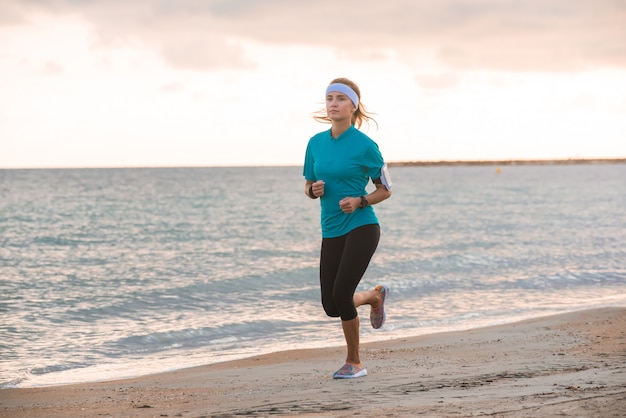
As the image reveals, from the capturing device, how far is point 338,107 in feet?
18.2

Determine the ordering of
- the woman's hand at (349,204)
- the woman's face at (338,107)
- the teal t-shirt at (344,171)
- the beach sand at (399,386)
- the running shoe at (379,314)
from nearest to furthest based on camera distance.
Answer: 1. the beach sand at (399,386)
2. the woman's hand at (349,204)
3. the teal t-shirt at (344,171)
4. the woman's face at (338,107)
5. the running shoe at (379,314)

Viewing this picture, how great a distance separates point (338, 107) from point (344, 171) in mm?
481

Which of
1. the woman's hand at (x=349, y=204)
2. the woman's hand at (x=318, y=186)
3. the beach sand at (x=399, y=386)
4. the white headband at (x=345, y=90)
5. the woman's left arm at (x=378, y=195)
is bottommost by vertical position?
the beach sand at (x=399, y=386)

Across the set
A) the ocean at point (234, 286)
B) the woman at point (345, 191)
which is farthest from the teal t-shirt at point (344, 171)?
the ocean at point (234, 286)

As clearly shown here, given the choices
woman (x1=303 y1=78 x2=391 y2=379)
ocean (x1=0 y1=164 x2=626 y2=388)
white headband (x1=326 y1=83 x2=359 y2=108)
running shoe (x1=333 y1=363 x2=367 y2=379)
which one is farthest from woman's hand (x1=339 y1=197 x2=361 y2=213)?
ocean (x1=0 y1=164 x2=626 y2=388)

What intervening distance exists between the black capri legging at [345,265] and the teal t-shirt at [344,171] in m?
0.07

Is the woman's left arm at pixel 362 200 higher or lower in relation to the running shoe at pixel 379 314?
higher

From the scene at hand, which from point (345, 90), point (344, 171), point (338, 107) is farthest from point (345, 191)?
point (345, 90)

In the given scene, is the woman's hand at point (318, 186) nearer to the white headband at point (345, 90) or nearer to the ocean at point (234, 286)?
the white headband at point (345, 90)

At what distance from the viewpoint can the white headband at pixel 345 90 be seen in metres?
5.59

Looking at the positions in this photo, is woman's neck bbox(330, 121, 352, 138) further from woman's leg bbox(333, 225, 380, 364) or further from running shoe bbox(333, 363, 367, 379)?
running shoe bbox(333, 363, 367, 379)

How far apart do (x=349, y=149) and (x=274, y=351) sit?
4082 millimetres

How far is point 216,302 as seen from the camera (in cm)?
1286

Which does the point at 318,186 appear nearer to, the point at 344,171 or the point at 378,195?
the point at 344,171
